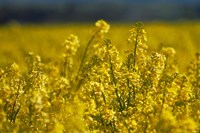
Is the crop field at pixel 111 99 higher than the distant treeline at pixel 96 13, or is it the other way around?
the distant treeline at pixel 96 13

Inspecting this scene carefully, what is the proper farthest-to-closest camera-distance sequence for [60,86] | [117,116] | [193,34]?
1. [193,34]
2. [60,86]
3. [117,116]

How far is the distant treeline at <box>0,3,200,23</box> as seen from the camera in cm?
10550

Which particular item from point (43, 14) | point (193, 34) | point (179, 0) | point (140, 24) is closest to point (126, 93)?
point (140, 24)

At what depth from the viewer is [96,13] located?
109938 millimetres

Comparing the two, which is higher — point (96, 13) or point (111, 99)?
point (96, 13)

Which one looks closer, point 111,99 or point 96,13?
point 111,99

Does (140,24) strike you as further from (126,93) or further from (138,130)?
(138,130)

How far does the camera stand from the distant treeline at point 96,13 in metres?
106

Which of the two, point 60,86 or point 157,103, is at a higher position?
point 60,86

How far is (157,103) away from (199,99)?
51 centimetres

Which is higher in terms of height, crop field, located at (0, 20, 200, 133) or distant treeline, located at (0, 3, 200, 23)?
distant treeline, located at (0, 3, 200, 23)

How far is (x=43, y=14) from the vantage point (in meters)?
110

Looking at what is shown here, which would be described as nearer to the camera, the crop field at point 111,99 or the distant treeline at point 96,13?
the crop field at point 111,99

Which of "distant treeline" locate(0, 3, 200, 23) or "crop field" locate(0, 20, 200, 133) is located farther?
"distant treeline" locate(0, 3, 200, 23)
